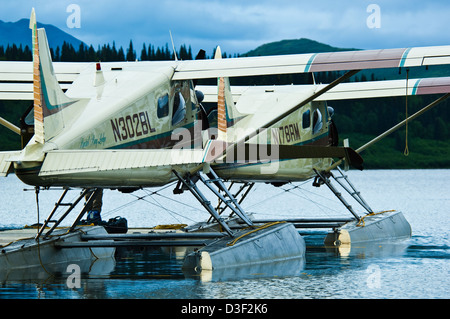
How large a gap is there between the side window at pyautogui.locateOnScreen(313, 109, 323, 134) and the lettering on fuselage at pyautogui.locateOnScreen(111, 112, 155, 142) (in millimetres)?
6313

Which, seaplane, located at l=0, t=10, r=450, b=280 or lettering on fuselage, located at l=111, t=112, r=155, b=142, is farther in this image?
lettering on fuselage, located at l=111, t=112, r=155, b=142

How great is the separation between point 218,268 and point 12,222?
17122 millimetres

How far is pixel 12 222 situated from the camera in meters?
27.5

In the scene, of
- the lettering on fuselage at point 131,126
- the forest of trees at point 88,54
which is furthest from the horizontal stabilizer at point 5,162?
the forest of trees at point 88,54

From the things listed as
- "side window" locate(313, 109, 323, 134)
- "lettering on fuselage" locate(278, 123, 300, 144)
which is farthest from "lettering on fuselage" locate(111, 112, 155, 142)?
"side window" locate(313, 109, 323, 134)

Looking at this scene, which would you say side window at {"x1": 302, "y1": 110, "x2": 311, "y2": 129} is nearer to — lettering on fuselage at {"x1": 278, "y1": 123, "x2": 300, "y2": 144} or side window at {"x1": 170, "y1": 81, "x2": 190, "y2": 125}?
lettering on fuselage at {"x1": 278, "y1": 123, "x2": 300, "y2": 144}

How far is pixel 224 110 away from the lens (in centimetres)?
1423

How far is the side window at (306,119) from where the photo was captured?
56.7ft

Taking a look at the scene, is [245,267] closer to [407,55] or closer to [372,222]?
[407,55]

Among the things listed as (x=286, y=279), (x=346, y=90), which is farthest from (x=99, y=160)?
(x=346, y=90)

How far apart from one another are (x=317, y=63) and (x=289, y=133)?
12.8 feet

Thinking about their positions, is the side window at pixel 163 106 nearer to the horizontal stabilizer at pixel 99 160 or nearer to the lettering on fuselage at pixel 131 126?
the lettering on fuselage at pixel 131 126

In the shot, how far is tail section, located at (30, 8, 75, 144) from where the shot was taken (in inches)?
423

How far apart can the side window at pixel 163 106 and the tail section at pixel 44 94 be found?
197 cm
